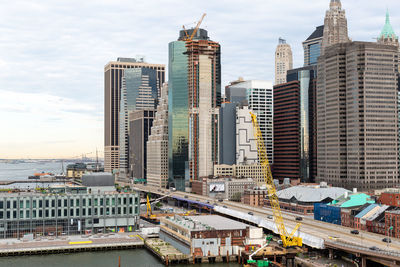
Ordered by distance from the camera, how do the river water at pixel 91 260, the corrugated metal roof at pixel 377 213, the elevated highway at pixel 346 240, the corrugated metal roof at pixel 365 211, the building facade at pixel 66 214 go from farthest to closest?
the corrugated metal roof at pixel 365 211, the building facade at pixel 66 214, the corrugated metal roof at pixel 377 213, the river water at pixel 91 260, the elevated highway at pixel 346 240

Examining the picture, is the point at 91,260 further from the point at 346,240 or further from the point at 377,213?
the point at 377,213

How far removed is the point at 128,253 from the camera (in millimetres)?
143000

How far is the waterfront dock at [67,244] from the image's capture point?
139625mm

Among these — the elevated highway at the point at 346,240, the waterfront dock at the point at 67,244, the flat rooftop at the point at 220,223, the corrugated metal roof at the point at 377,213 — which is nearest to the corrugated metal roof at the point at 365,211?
the corrugated metal roof at the point at 377,213

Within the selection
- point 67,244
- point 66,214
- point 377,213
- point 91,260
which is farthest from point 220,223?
point 66,214

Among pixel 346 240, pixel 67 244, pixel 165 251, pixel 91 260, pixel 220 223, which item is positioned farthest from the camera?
pixel 220 223

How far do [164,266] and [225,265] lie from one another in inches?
589

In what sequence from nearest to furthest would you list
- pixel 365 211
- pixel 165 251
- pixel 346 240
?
1. pixel 346 240
2. pixel 165 251
3. pixel 365 211

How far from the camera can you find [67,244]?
146 metres

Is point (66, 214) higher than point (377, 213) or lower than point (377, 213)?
lower

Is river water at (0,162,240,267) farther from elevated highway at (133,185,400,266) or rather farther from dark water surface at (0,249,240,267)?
elevated highway at (133,185,400,266)

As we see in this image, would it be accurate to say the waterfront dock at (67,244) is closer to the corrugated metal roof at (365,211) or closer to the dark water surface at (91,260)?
the dark water surface at (91,260)

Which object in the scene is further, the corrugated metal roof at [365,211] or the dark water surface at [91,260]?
the corrugated metal roof at [365,211]

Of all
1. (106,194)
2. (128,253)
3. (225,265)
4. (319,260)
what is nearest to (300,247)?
(319,260)
